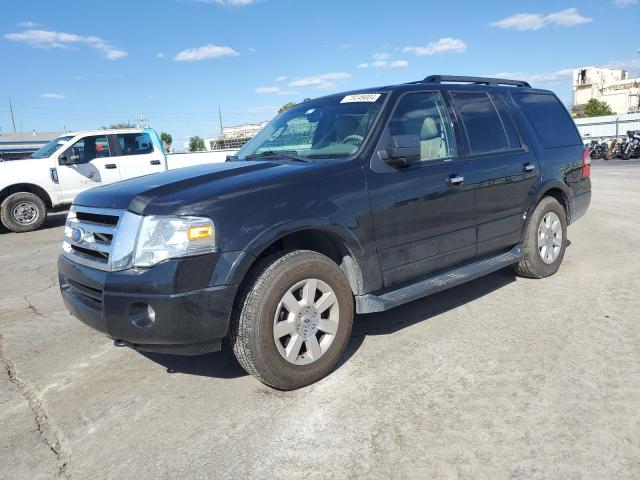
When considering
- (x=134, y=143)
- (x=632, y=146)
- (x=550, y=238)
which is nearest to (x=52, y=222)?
(x=134, y=143)

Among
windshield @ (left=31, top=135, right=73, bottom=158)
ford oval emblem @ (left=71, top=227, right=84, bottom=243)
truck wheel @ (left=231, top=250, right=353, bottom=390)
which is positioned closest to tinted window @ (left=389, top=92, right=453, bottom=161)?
truck wheel @ (left=231, top=250, right=353, bottom=390)

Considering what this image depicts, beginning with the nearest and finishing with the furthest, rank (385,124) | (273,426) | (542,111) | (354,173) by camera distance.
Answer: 1. (273,426)
2. (354,173)
3. (385,124)
4. (542,111)

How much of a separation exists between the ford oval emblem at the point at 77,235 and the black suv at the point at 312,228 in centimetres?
1

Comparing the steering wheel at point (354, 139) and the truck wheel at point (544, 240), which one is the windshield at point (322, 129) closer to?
the steering wheel at point (354, 139)

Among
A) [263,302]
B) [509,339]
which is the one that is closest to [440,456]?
[263,302]

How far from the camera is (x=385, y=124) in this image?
12.0ft

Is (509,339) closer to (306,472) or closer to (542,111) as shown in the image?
(306,472)

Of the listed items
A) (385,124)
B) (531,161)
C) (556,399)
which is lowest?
(556,399)

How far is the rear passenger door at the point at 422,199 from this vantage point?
11.5ft

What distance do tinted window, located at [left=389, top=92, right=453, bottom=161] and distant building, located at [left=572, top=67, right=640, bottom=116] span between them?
93974 millimetres

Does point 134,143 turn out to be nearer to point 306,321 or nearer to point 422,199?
point 422,199

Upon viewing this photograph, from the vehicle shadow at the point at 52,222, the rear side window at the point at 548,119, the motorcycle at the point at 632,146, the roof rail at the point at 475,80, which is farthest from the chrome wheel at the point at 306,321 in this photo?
the motorcycle at the point at 632,146

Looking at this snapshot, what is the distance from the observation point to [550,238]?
5.10m

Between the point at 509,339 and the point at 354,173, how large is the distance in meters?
1.67
